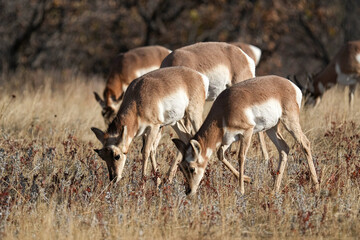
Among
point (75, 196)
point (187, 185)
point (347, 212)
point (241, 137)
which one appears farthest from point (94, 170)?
point (347, 212)

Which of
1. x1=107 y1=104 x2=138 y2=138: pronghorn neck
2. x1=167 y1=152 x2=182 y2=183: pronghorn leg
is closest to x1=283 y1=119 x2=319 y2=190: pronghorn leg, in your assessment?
x1=167 y1=152 x2=182 y2=183: pronghorn leg

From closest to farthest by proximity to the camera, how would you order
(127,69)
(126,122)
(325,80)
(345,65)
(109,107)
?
(126,122), (109,107), (127,69), (345,65), (325,80)

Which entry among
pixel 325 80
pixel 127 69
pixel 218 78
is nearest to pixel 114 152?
pixel 218 78

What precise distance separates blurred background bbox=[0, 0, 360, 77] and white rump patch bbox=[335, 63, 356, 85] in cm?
450

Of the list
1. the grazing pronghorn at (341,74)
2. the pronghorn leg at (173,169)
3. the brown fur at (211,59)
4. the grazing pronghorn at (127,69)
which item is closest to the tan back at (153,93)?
the pronghorn leg at (173,169)

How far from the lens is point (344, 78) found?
11.4 metres

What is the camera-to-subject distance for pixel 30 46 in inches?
674

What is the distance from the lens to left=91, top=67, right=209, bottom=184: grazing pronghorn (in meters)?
6.07

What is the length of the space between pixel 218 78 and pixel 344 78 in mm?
4555

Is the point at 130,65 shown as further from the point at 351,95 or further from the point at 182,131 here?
the point at 351,95

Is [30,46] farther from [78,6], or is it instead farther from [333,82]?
[333,82]

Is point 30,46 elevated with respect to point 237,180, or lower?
lower

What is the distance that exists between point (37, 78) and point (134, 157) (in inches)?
301

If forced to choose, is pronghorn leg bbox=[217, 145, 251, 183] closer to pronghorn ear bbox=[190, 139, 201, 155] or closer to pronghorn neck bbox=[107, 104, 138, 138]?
pronghorn ear bbox=[190, 139, 201, 155]
